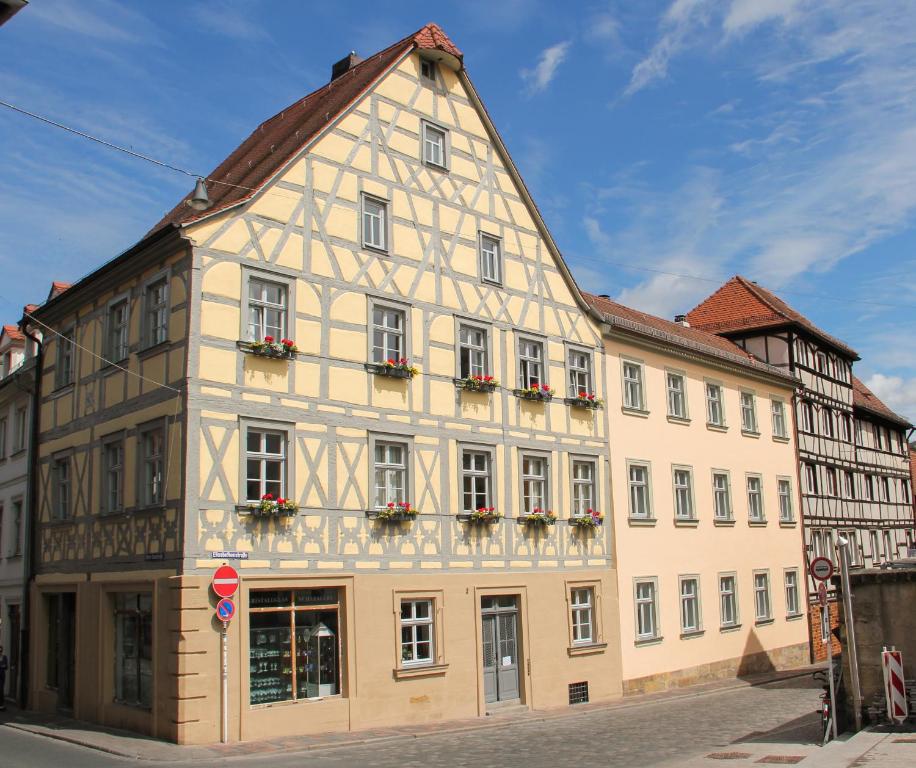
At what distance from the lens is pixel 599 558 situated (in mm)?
25797

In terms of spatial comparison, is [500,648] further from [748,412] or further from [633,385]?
[748,412]

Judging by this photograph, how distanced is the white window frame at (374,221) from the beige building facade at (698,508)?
7.53 metres

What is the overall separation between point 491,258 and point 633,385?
20.7 feet

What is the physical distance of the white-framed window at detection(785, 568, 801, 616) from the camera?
112 ft

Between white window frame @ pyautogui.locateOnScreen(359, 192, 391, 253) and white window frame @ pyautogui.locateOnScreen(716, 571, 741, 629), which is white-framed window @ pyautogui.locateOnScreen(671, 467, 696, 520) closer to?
white window frame @ pyautogui.locateOnScreen(716, 571, 741, 629)

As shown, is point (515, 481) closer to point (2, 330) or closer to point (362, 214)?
point (362, 214)

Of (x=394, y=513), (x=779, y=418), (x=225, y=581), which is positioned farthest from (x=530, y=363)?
(x=779, y=418)

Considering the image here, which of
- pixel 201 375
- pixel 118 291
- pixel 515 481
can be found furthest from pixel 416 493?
pixel 118 291

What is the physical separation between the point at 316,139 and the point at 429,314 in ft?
14.5

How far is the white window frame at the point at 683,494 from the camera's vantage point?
29203 mm

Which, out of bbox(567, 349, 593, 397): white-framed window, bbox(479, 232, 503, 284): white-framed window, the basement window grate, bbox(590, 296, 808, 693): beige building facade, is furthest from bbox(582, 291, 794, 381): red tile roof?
the basement window grate

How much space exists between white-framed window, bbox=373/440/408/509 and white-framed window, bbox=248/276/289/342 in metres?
3.17

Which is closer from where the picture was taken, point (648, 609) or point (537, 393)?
point (537, 393)

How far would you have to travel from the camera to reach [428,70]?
23750 mm
